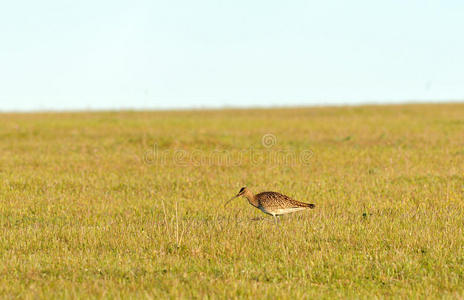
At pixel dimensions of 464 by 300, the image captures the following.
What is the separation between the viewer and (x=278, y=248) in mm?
9641

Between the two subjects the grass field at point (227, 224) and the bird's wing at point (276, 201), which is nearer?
the grass field at point (227, 224)

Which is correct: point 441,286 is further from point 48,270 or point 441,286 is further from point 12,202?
point 12,202

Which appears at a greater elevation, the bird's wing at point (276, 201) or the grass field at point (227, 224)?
the bird's wing at point (276, 201)

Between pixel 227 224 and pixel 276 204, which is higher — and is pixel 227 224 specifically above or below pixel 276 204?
below

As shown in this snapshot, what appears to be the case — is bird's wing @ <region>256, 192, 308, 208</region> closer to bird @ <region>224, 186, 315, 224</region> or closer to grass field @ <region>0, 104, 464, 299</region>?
bird @ <region>224, 186, 315, 224</region>

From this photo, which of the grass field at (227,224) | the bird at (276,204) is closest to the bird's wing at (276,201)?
the bird at (276,204)

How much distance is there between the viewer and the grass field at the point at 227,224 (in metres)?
8.04

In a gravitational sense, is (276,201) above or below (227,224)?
above

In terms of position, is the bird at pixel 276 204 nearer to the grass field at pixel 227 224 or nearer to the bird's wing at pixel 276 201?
the bird's wing at pixel 276 201

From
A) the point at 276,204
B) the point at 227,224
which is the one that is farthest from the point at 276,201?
the point at 227,224

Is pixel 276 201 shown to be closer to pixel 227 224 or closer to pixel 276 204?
pixel 276 204

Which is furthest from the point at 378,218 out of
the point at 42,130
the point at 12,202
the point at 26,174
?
the point at 42,130

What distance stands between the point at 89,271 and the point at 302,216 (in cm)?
533

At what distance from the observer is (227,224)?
11.4m
